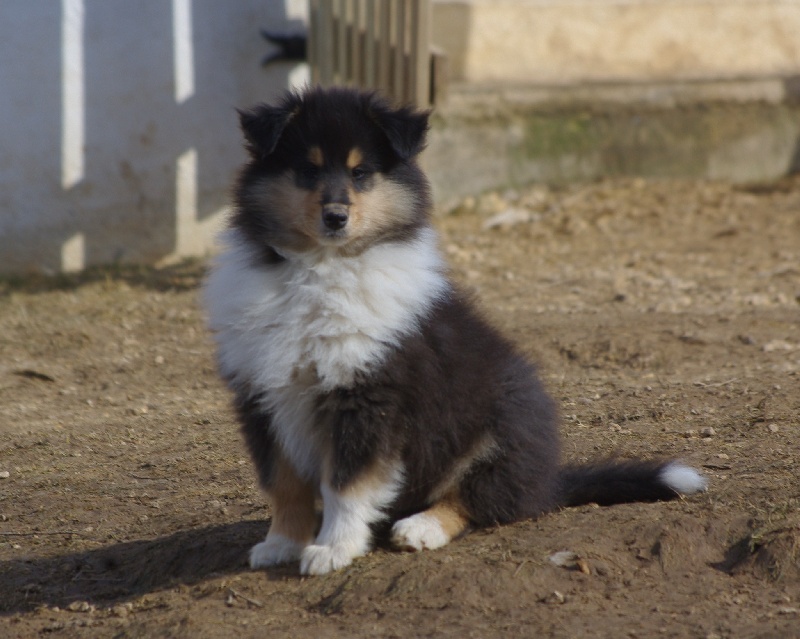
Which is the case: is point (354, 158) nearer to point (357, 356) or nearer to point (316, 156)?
point (316, 156)

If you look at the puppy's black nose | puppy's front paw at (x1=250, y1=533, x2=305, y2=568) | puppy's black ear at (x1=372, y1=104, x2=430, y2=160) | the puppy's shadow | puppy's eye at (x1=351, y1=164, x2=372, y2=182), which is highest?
puppy's black ear at (x1=372, y1=104, x2=430, y2=160)

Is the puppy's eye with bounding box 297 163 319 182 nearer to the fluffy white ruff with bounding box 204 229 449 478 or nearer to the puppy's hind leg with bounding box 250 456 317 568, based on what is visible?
the fluffy white ruff with bounding box 204 229 449 478

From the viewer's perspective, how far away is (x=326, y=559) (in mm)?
3834

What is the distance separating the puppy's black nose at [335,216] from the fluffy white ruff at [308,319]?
0.12 meters

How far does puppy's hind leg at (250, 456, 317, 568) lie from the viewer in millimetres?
4020

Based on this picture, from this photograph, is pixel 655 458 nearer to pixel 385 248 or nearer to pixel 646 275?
pixel 385 248

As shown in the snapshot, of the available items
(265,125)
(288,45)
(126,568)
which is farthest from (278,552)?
(288,45)

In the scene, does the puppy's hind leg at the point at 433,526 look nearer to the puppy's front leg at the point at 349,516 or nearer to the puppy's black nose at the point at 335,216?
the puppy's front leg at the point at 349,516

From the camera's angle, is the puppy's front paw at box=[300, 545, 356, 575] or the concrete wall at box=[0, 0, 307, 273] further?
the concrete wall at box=[0, 0, 307, 273]

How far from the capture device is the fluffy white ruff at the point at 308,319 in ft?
12.4

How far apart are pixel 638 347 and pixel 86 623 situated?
3748 mm

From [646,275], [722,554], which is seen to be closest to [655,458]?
[722,554]

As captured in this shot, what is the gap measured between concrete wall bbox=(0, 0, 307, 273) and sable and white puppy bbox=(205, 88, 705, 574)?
4.98 m

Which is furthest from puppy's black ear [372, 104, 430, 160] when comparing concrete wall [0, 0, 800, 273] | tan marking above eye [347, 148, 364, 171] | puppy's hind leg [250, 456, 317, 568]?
concrete wall [0, 0, 800, 273]
